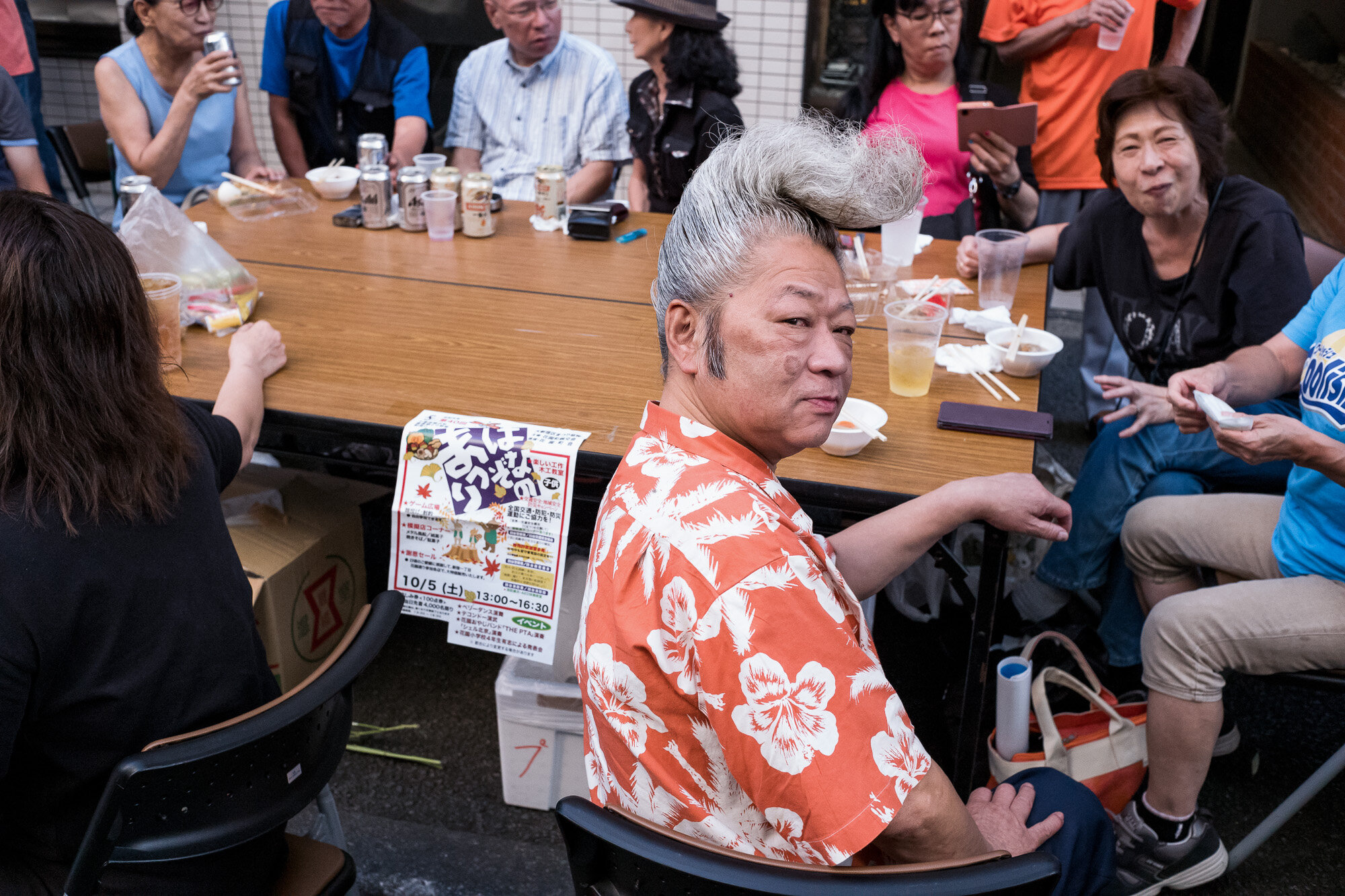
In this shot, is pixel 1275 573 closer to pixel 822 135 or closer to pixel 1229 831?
pixel 1229 831

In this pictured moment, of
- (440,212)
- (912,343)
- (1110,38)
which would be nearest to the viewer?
(912,343)

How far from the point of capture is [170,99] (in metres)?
3.62

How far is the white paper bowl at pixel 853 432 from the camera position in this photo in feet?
6.31

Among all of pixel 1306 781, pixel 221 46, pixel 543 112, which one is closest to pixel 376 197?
pixel 221 46

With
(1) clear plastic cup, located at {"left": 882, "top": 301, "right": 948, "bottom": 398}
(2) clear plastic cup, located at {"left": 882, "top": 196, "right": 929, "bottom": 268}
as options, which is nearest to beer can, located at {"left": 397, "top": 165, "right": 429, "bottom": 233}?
(2) clear plastic cup, located at {"left": 882, "top": 196, "right": 929, "bottom": 268}

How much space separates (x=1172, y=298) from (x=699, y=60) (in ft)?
5.80

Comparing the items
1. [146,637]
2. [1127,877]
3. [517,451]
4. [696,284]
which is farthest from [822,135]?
[1127,877]

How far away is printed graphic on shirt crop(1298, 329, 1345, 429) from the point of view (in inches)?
77.3

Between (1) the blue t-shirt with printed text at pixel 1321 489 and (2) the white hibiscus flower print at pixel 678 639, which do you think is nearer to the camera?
(2) the white hibiscus flower print at pixel 678 639

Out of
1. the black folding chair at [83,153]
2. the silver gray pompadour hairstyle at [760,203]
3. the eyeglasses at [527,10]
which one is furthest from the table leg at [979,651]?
the black folding chair at [83,153]

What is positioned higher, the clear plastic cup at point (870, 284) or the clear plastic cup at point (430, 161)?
the clear plastic cup at point (430, 161)

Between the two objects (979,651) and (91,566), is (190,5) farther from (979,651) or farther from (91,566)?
(979,651)

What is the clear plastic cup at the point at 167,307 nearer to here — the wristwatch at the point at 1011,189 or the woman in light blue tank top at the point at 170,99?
the woman in light blue tank top at the point at 170,99

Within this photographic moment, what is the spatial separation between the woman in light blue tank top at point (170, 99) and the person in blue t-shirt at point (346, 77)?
1.60 feet
